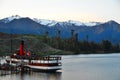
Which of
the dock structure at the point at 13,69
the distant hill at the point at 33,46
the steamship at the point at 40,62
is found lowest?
the dock structure at the point at 13,69

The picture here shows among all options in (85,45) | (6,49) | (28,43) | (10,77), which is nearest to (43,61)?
(10,77)

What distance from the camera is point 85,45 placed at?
16575 centimetres

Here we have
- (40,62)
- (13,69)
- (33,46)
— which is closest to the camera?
(13,69)

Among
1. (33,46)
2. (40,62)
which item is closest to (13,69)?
(40,62)

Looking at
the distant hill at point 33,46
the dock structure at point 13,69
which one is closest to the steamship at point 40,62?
the dock structure at point 13,69

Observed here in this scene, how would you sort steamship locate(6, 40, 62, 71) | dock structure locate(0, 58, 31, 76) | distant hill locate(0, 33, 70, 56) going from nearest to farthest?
1. dock structure locate(0, 58, 31, 76)
2. steamship locate(6, 40, 62, 71)
3. distant hill locate(0, 33, 70, 56)

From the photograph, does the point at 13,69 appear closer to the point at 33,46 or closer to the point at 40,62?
the point at 40,62

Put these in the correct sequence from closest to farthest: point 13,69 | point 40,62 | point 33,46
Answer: point 13,69 → point 40,62 → point 33,46

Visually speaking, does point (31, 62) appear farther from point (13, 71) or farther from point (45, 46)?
point (45, 46)

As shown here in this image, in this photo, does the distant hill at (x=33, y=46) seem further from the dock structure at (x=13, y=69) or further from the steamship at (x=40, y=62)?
the dock structure at (x=13, y=69)

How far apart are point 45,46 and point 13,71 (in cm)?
9575

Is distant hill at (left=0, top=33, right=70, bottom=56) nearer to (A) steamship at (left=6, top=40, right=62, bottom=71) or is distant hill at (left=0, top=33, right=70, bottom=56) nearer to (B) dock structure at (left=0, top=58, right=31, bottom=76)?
(A) steamship at (left=6, top=40, right=62, bottom=71)

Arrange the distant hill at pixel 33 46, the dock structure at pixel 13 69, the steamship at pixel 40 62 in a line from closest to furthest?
the dock structure at pixel 13 69 → the steamship at pixel 40 62 → the distant hill at pixel 33 46

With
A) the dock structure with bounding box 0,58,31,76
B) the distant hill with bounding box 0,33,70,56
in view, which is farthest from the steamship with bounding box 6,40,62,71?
the distant hill with bounding box 0,33,70,56
